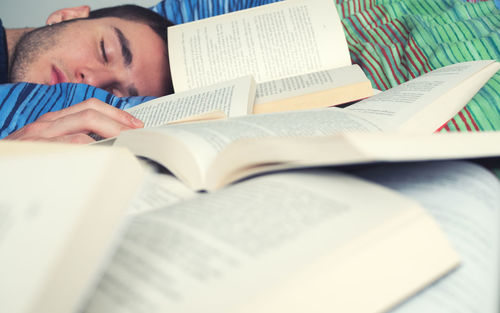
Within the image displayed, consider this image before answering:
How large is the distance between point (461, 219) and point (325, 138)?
0.12 metres

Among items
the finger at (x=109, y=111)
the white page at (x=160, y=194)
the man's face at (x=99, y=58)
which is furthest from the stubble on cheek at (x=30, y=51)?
the white page at (x=160, y=194)

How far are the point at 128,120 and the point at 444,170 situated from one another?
44cm

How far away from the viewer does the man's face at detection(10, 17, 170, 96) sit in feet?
3.44

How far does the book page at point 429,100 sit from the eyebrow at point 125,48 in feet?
2.22

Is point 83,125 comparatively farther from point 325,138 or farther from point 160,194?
point 325,138

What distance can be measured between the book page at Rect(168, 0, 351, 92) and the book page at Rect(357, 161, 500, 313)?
0.56 metres

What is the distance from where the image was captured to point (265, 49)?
904 millimetres

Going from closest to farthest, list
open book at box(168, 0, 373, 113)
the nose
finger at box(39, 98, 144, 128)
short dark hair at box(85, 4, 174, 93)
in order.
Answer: finger at box(39, 98, 144, 128) < open book at box(168, 0, 373, 113) < the nose < short dark hair at box(85, 4, 174, 93)

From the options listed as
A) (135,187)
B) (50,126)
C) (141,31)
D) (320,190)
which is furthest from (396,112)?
(141,31)

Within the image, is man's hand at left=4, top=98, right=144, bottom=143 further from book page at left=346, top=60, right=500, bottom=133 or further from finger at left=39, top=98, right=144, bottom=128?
book page at left=346, top=60, right=500, bottom=133

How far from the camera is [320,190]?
28 centimetres

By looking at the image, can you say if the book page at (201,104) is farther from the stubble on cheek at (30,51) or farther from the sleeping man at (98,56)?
A: the stubble on cheek at (30,51)

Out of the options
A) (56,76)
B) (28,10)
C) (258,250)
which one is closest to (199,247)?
(258,250)

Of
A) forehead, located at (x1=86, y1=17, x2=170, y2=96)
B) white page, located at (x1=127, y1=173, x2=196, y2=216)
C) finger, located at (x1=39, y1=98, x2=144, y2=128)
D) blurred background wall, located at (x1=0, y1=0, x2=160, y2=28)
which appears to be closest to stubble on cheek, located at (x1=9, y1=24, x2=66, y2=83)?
forehead, located at (x1=86, y1=17, x2=170, y2=96)
